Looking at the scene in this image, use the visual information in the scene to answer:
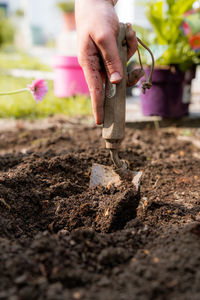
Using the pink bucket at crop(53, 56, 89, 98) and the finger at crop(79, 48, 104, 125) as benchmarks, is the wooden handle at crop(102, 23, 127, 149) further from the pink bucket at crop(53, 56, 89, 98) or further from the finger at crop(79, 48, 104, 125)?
the pink bucket at crop(53, 56, 89, 98)

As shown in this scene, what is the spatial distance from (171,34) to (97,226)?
2108 mm

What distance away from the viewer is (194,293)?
2.66ft

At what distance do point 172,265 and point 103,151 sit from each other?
1084 millimetres

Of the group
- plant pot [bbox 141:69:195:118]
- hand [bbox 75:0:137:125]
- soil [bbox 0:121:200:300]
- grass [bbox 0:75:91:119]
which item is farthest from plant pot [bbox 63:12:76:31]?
hand [bbox 75:0:137:125]

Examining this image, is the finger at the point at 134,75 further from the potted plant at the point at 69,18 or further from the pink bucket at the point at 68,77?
the potted plant at the point at 69,18

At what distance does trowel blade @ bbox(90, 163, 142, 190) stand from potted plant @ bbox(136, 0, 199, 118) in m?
1.43

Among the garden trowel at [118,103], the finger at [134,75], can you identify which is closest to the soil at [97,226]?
the garden trowel at [118,103]

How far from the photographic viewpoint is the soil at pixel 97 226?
34.0 inches

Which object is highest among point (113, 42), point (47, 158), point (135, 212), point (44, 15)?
point (44, 15)

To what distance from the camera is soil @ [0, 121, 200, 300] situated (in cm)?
86

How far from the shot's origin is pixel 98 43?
1253 mm

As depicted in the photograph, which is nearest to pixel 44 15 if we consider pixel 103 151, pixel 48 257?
pixel 103 151

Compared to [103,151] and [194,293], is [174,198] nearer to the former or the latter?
[103,151]

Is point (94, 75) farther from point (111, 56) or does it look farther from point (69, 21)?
point (69, 21)
